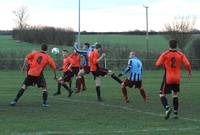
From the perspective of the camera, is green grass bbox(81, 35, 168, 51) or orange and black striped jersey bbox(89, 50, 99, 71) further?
green grass bbox(81, 35, 168, 51)

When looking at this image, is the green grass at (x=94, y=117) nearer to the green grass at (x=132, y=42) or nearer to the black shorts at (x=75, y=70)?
the black shorts at (x=75, y=70)

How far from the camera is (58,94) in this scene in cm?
2527

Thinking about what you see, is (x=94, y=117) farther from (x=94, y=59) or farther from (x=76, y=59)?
(x=76, y=59)

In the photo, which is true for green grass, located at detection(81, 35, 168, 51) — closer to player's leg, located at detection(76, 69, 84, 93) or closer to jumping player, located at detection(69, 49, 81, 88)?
jumping player, located at detection(69, 49, 81, 88)

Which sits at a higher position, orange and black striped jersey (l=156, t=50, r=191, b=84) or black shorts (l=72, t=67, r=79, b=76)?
orange and black striped jersey (l=156, t=50, r=191, b=84)

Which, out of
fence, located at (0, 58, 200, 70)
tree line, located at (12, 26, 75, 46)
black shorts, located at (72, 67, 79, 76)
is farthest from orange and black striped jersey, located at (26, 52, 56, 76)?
tree line, located at (12, 26, 75, 46)

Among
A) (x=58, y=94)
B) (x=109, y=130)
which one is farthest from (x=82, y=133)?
(x=58, y=94)

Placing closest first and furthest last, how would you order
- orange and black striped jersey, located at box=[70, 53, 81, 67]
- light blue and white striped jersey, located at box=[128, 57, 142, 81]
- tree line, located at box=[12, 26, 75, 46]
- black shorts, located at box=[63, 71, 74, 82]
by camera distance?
light blue and white striped jersey, located at box=[128, 57, 142, 81] < black shorts, located at box=[63, 71, 74, 82] < orange and black striped jersey, located at box=[70, 53, 81, 67] < tree line, located at box=[12, 26, 75, 46]

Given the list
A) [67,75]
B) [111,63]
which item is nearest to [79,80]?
[67,75]

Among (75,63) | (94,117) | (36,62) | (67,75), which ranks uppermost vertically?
(36,62)

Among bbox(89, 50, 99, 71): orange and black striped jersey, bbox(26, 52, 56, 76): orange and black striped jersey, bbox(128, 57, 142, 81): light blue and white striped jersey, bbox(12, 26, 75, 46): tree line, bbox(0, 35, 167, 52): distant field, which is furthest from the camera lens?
bbox(12, 26, 75, 46): tree line

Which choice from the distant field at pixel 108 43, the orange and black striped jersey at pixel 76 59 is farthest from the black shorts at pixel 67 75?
the distant field at pixel 108 43

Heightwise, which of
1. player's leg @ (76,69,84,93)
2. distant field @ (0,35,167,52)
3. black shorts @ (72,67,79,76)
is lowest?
player's leg @ (76,69,84,93)

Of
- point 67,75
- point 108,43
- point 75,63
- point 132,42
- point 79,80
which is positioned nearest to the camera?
point 67,75
